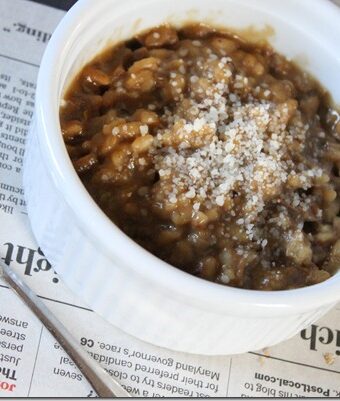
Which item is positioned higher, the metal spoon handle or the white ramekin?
the white ramekin

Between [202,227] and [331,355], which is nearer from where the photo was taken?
[202,227]

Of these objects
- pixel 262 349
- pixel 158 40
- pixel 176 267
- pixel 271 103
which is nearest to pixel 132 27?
pixel 158 40

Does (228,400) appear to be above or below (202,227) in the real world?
below

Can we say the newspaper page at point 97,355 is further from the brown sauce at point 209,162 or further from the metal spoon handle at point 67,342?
the brown sauce at point 209,162

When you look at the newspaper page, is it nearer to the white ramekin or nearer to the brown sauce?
the white ramekin

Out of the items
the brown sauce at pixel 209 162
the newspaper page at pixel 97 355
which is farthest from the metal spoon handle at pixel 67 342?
the brown sauce at pixel 209 162

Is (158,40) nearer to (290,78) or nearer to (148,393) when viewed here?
(290,78)

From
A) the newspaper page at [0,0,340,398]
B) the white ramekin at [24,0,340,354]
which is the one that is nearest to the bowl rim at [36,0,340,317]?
the white ramekin at [24,0,340,354]
